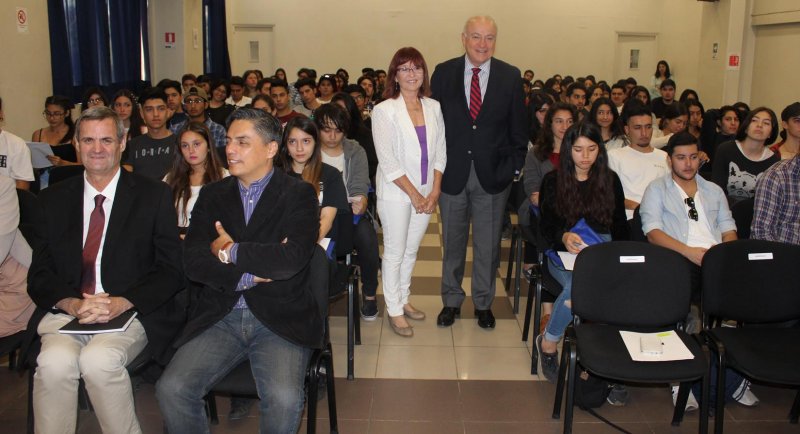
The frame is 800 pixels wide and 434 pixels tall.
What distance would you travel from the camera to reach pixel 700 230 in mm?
3508

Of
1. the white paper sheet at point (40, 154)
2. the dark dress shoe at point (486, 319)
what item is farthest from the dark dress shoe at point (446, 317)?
the white paper sheet at point (40, 154)

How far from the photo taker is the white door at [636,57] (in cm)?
1399

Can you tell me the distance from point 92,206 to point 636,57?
1345cm

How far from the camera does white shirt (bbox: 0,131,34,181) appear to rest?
4105 mm

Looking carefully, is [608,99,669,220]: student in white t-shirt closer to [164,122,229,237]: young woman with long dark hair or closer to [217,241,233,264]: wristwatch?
[164,122,229,237]: young woman with long dark hair

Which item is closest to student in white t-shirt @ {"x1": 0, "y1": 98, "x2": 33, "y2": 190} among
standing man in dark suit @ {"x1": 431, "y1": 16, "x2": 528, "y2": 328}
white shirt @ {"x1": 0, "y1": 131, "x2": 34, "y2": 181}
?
white shirt @ {"x1": 0, "y1": 131, "x2": 34, "y2": 181}

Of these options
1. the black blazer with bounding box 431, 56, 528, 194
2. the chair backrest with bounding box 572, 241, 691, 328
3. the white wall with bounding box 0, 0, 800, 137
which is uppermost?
the white wall with bounding box 0, 0, 800, 137

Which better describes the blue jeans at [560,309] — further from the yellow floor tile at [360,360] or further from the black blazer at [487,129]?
the yellow floor tile at [360,360]

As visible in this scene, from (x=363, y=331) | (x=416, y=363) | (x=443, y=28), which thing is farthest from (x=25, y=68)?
(x=443, y=28)

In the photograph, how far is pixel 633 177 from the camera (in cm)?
443

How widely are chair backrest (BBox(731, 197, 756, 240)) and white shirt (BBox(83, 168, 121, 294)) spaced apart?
3.23 meters

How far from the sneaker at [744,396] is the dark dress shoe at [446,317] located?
1.63m

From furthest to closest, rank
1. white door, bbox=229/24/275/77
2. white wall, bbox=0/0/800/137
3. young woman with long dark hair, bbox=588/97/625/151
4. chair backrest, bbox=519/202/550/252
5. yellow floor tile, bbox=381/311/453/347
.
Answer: white door, bbox=229/24/275/77 → white wall, bbox=0/0/800/137 → young woman with long dark hair, bbox=588/97/625/151 → chair backrest, bbox=519/202/550/252 → yellow floor tile, bbox=381/311/453/347

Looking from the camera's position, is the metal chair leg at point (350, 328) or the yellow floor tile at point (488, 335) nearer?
the metal chair leg at point (350, 328)
